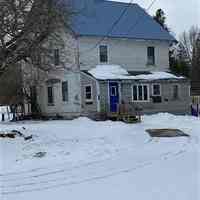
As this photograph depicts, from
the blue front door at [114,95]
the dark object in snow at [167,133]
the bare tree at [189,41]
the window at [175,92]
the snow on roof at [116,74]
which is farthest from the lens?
the bare tree at [189,41]

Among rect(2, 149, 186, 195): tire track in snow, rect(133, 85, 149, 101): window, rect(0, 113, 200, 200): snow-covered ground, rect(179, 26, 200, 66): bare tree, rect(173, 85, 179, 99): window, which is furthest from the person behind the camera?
rect(179, 26, 200, 66): bare tree

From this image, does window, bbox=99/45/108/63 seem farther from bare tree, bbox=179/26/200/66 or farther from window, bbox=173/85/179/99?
bare tree, bbox=179/26/200/66

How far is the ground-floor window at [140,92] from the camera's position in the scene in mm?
32188

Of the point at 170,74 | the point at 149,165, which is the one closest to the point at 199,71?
the point at 170,74

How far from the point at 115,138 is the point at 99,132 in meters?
2.44

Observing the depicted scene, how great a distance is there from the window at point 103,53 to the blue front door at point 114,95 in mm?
2703

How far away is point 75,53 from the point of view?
31.9m

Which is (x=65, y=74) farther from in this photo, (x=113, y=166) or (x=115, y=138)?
(x=113, y=166)

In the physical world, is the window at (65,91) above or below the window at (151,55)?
below

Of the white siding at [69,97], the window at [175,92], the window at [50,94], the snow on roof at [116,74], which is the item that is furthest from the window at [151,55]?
the window at [50,94]

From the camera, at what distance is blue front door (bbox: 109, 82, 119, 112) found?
3120 centimetres

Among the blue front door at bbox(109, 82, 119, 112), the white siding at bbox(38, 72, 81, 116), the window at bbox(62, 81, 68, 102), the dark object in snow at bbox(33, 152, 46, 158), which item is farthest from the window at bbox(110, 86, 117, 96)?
the dark object in snow at bbox(33, 152, 46, 158)

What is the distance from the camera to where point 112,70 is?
107 ft

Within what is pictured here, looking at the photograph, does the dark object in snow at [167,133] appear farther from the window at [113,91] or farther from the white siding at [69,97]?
the white siding at [69,97]
